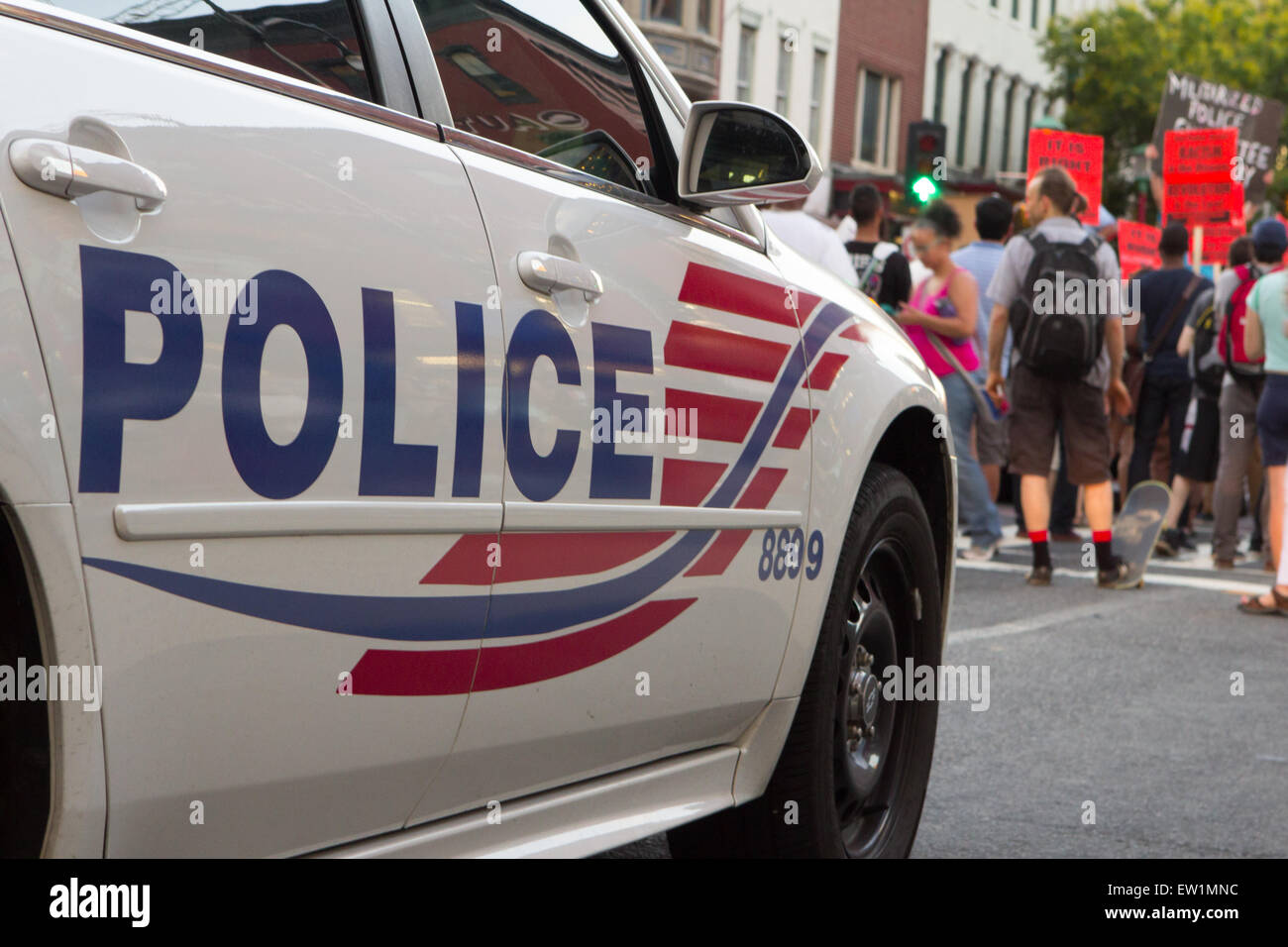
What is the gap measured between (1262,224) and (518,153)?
8.90m

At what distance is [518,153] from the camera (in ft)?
9.09

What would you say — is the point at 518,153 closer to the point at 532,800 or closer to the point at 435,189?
the point at 435,189

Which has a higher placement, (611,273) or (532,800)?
(611,273)

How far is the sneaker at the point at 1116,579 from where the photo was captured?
9.68 meters

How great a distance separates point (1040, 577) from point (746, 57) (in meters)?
22.4

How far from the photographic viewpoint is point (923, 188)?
18.1 m

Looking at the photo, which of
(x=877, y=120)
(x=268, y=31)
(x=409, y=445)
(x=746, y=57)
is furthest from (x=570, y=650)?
(x=877, y=120)

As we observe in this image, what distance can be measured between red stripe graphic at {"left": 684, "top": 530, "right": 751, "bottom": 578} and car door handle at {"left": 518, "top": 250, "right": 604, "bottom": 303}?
0.53 meters

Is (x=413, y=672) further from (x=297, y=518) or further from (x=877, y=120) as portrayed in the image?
(x=877, y=120)

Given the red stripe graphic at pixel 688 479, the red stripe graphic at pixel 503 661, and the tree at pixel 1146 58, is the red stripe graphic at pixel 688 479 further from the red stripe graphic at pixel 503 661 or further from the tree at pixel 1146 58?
the tree at pixel 1146 58

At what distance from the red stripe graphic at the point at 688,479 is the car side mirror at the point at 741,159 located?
50cm

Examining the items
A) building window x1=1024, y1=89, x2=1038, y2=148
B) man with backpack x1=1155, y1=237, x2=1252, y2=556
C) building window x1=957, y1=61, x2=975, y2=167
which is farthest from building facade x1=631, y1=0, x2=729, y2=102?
man with backpack x1=1155, y1=237, x2=1252, y2=556
